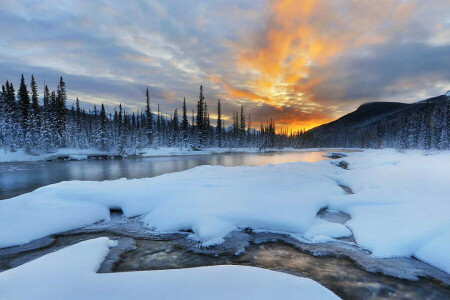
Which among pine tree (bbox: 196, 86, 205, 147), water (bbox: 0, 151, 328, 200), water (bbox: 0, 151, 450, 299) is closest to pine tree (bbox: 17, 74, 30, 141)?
water (bbox: 0, 151, 328, 200)

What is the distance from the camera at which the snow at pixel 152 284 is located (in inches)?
101

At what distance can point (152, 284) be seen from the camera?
2828mm

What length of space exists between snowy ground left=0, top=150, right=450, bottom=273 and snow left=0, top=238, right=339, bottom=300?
1.82m

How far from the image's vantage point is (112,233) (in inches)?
215

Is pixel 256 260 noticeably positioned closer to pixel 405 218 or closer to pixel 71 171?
pixel 405 218

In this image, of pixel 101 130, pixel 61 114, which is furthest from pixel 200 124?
pixel 61 114

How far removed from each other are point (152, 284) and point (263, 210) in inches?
148

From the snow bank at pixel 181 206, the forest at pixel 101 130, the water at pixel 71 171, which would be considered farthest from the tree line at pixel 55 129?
the snow bank at pixel 181 206

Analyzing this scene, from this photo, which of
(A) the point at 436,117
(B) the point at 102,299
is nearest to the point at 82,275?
(B) the point at 102,299

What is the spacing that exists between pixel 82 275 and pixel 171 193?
439 centimetres

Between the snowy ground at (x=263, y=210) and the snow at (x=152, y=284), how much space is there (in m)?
1.82

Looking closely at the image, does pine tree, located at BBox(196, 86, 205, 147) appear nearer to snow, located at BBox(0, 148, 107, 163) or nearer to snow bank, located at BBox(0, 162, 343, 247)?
snow, located at BBox(0, 148, 107, 163)

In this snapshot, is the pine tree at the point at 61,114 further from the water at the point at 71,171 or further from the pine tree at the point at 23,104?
the water at the point at 71,171

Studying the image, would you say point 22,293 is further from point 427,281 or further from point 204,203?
point 427,281
